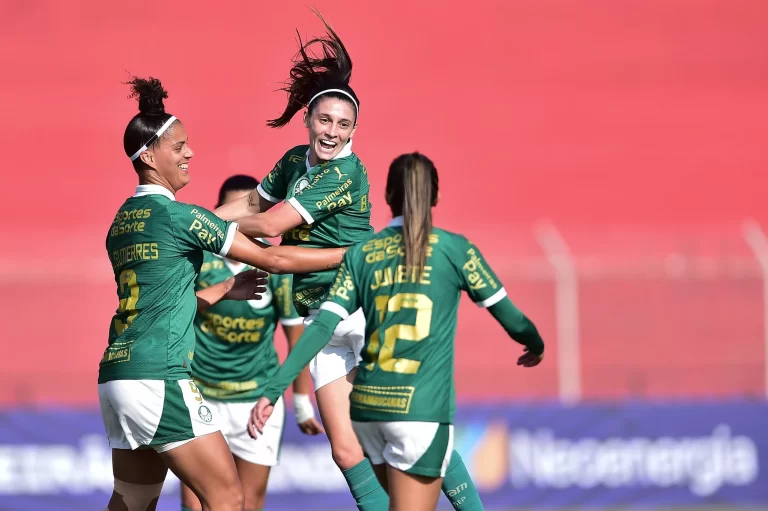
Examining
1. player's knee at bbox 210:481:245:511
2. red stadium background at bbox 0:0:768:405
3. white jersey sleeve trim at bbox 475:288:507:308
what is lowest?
player's knee at bbox 210:481:245:511

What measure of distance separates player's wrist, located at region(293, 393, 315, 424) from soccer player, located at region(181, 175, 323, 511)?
1 cm

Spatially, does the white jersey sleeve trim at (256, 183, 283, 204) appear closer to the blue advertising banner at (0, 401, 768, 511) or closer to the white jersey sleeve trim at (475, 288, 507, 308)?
the white jersey sleeve trim at (475, 288, 507, 308)

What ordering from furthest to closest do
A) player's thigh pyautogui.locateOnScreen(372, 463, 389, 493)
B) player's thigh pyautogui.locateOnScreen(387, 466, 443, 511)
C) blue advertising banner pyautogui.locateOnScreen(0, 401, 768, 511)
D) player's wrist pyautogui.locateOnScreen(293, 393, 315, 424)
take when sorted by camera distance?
blue advertising banner pyautogui.locateOnScreen(0, 401, 768, 511)
player's wrist pyautogui.locateOnScreen(293, 393, 315, 424)
player's thigh pyautogui.locateOnScreen(372, 463, 389, 493)
player's thigh pyautogui.locateOnScreen(387, 466, 443, 511)

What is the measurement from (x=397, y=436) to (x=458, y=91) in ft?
49.3

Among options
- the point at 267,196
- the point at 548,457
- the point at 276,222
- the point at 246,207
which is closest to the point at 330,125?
the point at 276,222

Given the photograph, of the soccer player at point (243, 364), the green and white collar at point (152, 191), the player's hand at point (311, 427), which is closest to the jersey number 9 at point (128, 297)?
the green and white collar at point (152, 191)

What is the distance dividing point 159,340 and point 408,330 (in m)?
1.17

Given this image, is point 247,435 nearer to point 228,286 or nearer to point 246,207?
point 228,286

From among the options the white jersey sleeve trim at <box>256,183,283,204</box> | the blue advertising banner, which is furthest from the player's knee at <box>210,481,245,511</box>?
the blue advertising banner

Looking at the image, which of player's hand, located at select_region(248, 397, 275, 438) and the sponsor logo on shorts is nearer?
player's hand, located at select_region(248, 397, 275, 438)

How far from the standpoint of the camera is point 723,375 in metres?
13.4

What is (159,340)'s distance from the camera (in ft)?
16.2

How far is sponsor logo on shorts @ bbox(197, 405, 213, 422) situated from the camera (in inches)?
195

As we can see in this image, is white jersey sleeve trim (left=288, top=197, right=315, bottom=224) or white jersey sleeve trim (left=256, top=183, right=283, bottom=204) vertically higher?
white jersey sleeve trim (left=256, top=183, right=283, bottom=204)
